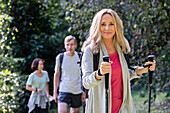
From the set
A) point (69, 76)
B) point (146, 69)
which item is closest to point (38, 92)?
point (69, 76)

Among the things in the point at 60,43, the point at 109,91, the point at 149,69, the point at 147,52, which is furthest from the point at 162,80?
the point at 60,43

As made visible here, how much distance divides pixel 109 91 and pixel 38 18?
7.22 metres

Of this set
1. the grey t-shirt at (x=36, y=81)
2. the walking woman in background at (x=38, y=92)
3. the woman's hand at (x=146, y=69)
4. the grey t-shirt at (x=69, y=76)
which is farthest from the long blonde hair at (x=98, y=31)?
the grey t-shirt at (x=36, y=81)

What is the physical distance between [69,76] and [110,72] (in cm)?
291

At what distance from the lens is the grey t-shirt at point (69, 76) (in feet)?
19.0

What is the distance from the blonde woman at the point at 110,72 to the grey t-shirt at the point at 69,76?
8.87ft

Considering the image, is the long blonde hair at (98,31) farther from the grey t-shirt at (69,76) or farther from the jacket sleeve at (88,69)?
the grey t-shirt at (69,76)

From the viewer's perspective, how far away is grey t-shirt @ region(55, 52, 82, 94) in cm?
580

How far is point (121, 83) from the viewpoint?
3047 mm

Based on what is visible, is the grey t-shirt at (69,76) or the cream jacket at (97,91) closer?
the cream jacket at (97,91)

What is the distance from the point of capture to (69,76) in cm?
585

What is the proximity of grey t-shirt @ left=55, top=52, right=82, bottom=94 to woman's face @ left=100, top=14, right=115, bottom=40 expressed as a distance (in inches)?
109

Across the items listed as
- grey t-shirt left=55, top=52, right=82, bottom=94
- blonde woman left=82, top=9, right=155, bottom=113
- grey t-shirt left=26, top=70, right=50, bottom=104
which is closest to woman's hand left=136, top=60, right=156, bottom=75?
blonde woman left=82, top=9, right=155, bottom=113

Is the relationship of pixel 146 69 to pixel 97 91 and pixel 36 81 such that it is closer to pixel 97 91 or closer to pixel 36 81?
pixel 97 91
